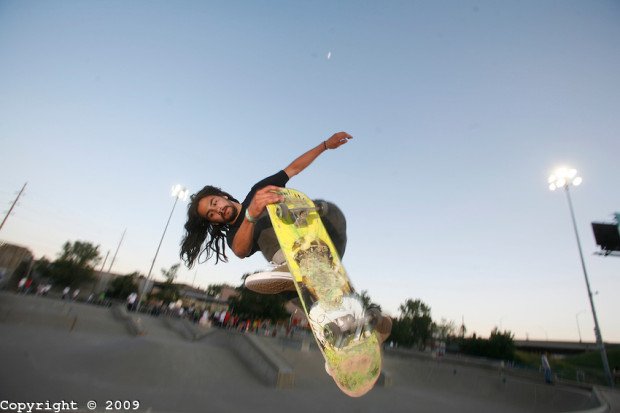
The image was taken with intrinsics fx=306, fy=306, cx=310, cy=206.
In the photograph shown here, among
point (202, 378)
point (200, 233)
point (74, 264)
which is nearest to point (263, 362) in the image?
point (202, 378)

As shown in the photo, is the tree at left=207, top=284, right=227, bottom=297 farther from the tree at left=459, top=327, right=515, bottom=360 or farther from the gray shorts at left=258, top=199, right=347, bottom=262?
the gray shorts at left=258, top=199, right=347, bottom=262

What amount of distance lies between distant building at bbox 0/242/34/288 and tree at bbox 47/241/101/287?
15.5 ft

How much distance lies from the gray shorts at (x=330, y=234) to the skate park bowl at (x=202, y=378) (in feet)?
12.9

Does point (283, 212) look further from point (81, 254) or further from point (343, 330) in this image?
point (81, 254)

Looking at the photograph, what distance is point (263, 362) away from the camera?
43.0 feet

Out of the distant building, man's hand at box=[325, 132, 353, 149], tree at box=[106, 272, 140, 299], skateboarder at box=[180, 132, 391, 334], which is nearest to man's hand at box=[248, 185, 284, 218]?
skateboarder at box=[180, 132, 391, 334]

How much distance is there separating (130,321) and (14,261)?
39.2 metres

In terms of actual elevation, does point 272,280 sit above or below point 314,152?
below

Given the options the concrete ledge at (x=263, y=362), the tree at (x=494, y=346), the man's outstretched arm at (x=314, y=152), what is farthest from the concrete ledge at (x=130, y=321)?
the tree at (x=494, y=346)

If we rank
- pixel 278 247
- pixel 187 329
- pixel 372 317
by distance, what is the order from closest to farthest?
pixel 372 317 → pixel 278 247 → pixel 187 329

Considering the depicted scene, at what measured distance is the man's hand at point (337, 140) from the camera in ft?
13.7

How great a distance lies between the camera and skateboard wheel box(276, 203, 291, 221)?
3215 mm

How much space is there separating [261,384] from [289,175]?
1098 cm

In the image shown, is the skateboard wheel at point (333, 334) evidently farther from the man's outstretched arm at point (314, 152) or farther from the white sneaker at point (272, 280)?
the man's outstretched arm at point (314, 152)
